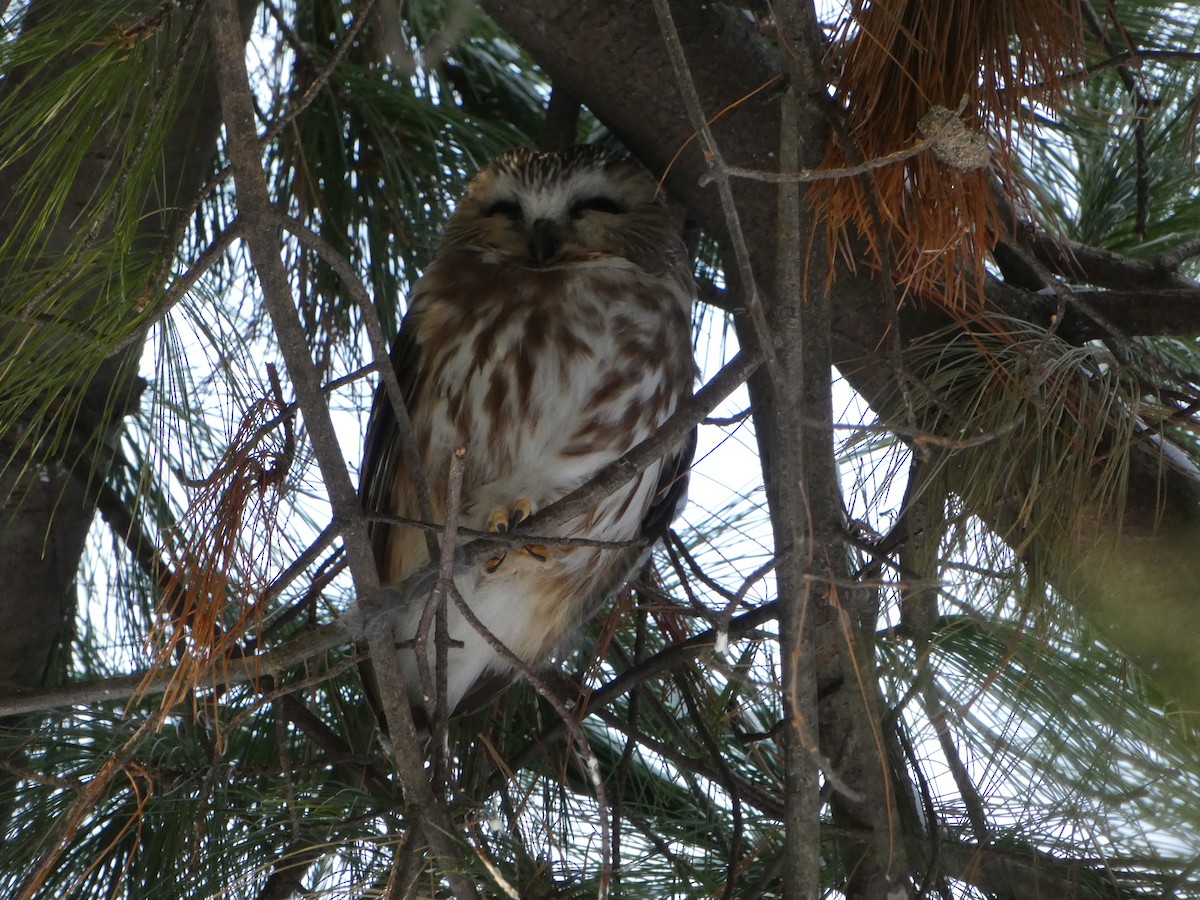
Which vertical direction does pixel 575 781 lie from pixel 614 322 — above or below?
below

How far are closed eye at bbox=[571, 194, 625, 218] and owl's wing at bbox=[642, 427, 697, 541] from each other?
0.50 metres

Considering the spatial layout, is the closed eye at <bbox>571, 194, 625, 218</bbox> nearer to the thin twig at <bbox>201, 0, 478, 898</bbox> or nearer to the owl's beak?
the owl's beak

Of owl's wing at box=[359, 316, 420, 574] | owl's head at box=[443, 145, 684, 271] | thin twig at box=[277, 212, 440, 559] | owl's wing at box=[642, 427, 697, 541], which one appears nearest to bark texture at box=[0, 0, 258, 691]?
owl's wing at box=[359, 316, 420, 574]

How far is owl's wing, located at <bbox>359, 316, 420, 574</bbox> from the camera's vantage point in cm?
227

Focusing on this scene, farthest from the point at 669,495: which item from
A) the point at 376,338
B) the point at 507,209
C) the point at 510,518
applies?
the point at 376,338

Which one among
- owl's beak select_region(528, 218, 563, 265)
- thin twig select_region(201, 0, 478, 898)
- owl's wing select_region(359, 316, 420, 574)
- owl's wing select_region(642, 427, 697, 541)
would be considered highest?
owl's beak select_region(528, 218, 563, 265)

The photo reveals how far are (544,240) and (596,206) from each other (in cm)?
17

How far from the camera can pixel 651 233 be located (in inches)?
103

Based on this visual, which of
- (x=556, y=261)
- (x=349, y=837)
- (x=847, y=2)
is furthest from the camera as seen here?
(x=556, y=261)

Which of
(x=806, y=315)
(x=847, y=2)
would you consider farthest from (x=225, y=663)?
(x=847, y=2)

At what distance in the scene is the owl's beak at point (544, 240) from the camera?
242 centimetres

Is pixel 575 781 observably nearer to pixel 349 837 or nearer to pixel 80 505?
pixel 349 837

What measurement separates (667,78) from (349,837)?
1.34 m

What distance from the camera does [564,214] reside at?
98.5 inches
